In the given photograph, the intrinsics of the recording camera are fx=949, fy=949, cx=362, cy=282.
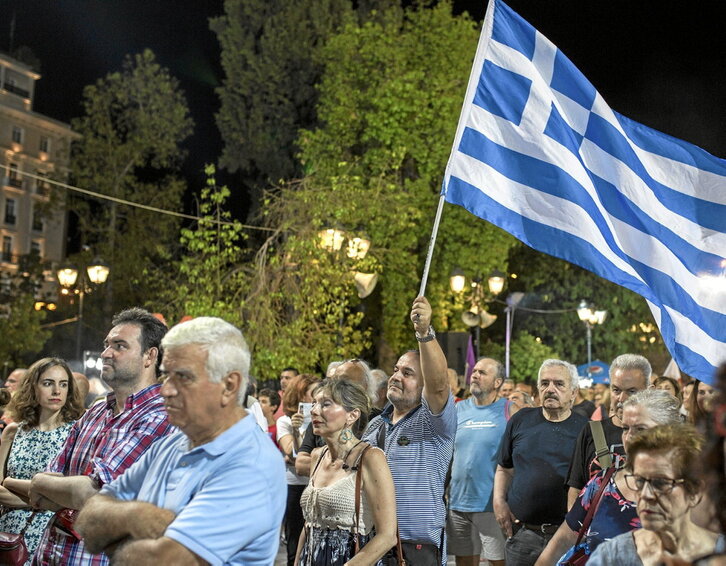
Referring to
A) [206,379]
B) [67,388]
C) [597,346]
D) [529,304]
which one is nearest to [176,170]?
[529,304]

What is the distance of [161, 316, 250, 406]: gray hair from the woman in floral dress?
13.3 feet

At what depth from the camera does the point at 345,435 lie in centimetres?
578

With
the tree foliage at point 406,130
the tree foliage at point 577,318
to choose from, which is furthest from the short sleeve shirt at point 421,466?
the tree foliage at point 577,318

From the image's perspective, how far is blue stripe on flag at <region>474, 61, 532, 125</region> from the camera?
24.4ft

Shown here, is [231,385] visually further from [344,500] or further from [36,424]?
[36,424]

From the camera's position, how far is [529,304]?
4778 cm

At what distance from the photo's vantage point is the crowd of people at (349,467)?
3.38 metres

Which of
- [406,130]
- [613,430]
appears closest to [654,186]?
[613,430]

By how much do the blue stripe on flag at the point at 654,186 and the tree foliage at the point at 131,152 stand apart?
124ft

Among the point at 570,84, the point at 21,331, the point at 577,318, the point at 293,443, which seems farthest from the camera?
the point at 577,318

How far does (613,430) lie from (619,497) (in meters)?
1.50

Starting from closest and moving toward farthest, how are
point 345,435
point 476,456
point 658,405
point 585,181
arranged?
→ point 658,405 < point 345,435 < point 585,181 < point 476,456

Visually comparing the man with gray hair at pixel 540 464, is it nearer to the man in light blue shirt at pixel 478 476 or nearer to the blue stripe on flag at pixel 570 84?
the man in light blue shirt at pixel 478 476

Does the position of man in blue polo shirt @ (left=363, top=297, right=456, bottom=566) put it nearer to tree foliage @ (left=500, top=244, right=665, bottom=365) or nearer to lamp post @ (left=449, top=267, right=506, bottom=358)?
lamp post @ (left=449, top=267, right=506, bottom=358)
